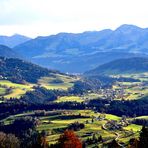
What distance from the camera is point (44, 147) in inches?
5044

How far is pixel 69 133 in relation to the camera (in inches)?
5276

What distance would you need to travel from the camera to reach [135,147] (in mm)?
124500

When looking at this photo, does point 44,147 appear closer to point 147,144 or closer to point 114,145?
point 114,145

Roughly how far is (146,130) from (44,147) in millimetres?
28237

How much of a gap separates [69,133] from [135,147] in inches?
785

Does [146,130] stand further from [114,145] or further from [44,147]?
[44,147]

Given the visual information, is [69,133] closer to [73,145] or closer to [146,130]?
[73,145]

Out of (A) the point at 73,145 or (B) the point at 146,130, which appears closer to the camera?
(B) the point at 146,130

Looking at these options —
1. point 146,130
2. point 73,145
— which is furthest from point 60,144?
point 146,130

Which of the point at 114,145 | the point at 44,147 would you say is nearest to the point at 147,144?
the point at 114,145

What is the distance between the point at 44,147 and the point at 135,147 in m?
24.3

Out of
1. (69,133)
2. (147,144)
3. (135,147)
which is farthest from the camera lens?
(69,133)

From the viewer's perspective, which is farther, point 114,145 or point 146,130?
point 114,145

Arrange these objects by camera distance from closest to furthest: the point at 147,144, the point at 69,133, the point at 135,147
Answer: the point at 147,144
the point at 135,147
the point at 69,133
